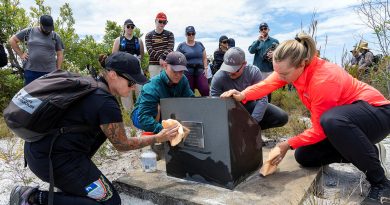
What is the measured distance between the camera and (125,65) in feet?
7.69

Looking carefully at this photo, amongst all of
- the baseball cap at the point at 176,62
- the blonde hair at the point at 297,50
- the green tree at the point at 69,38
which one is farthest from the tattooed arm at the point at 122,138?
the green tree at the point at 69,38

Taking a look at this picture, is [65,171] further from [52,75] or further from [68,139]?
[52,75]

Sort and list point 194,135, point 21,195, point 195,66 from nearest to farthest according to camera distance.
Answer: point 21,195 < point 194,135 < point 195,66

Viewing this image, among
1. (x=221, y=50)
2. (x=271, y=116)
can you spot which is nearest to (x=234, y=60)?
(x=271, y=116)

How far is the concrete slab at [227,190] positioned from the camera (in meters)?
2.64

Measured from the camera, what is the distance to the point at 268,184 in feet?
9.49

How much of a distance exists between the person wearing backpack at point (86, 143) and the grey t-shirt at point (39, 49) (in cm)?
319

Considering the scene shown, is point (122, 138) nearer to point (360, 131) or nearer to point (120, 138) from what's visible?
point (120, 138)

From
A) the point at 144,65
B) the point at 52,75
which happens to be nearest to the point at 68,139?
the point at 52,75

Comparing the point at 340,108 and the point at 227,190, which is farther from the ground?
the point at 340,108

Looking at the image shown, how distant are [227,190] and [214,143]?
394 mm

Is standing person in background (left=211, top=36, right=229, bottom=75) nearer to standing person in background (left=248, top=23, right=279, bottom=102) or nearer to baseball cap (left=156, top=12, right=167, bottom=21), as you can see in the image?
standing person in background (left=248, top=23, right=279, bottom=102)

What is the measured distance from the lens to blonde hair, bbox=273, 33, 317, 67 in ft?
8.57

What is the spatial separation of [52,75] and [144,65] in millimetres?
8678
